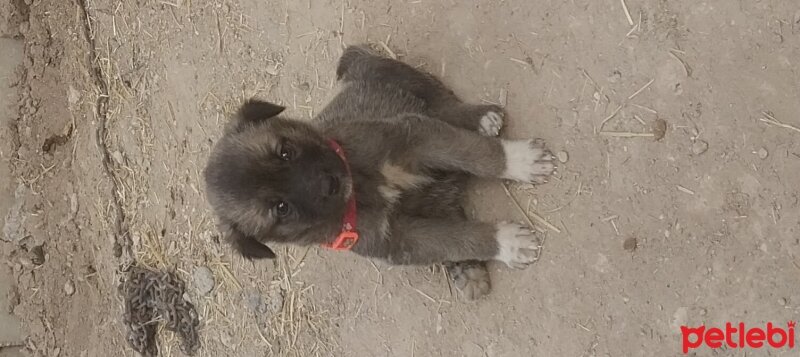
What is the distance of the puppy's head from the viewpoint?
11.5ft

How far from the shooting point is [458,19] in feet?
14.2

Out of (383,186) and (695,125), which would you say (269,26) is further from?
(695,125)

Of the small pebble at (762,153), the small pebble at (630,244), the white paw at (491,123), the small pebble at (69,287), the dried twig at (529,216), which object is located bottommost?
the small pebble at (69,287)

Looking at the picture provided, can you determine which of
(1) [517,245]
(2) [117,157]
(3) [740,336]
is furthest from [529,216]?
(2) [117,157]

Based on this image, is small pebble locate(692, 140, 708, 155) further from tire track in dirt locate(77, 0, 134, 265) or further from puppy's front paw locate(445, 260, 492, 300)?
tire track in dirt locate(77, 0, 134, 265)

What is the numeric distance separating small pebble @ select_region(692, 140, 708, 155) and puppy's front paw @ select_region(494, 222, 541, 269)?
874 mm

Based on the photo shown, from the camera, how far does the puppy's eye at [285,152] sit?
11.6ft

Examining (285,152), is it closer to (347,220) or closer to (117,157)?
(347,220)

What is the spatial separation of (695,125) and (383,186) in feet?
4.70

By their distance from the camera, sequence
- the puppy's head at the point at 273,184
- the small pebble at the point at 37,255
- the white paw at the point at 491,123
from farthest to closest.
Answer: the small pebble at the point at 37,255 → the white paw at the point at 491,123 → the puppy's head at the point at 273,184

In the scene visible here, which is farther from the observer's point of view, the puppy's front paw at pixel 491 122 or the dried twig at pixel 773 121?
the puppy's front paw at pixel 491 122

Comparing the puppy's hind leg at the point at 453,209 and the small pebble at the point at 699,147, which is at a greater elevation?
the small pebble at the point at 699,147

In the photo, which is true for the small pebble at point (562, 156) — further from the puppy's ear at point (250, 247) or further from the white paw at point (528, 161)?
the puppy's ear at point (250, 247)

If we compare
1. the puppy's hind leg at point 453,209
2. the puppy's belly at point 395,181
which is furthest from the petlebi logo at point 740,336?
the puppy's belly at point 395,181
